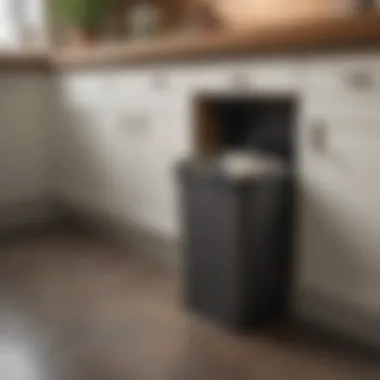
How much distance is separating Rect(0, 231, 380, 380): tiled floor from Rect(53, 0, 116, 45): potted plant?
1497 mm

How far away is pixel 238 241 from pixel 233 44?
2.35 feet

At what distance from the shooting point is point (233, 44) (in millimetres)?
2193

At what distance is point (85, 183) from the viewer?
3.27 m

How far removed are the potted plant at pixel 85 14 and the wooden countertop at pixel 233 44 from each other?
0.33 metres

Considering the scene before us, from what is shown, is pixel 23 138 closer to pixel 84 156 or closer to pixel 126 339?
pixel 84 156

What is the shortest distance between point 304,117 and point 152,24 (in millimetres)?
1539

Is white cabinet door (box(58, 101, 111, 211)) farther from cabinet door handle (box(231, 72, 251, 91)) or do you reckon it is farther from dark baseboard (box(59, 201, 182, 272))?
cabinet door handle (box(231, 72, 251, 91))

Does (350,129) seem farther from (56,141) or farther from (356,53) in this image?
(56,141)

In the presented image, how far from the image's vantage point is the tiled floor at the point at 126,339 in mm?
1788

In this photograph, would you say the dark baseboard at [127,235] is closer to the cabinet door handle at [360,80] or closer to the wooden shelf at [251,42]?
the wooden shelf at [251,42]

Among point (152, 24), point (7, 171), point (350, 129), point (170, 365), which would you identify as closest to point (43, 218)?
point (7, 171)

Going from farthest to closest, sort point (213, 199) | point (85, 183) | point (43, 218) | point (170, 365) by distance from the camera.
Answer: point (43, 218), point (85, 183), point (213, 199), point (170, 365)

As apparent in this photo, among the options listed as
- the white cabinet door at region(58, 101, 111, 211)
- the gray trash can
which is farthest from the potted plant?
the gray trash can

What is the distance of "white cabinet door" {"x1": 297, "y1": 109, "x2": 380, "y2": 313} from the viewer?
6.14 ft
